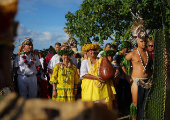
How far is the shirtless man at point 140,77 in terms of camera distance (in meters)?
4.65

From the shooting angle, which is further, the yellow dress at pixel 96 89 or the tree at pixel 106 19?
the tree at pixel 106 19

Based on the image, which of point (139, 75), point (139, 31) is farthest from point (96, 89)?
point (139, 31)

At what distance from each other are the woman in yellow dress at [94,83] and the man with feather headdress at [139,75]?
0.53 meters

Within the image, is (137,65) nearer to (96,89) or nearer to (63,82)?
(96,89)

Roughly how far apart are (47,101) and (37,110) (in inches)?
2.5

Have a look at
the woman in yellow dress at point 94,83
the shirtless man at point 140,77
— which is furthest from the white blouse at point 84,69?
the shirtless man at point 140,77

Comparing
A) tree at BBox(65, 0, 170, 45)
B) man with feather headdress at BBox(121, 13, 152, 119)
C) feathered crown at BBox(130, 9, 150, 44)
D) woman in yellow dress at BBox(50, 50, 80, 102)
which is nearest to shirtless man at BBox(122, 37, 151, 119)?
man with feather headdress at BBox(121, 13, 152, 119)

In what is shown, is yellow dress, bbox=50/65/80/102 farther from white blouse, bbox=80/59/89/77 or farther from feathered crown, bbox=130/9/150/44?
feathered crown, bbox=130/9/150/44

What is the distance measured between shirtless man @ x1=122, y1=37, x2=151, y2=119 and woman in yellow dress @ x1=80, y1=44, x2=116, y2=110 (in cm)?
A: 58

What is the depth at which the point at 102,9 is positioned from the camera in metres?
14.0

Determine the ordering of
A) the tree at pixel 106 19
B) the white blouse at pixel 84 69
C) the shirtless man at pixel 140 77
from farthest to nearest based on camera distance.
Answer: the tree at pixel 106 19 → the white blouse at pixel 84 69 → the shirtless man at pixel 140 77

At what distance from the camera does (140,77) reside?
4.68 metres

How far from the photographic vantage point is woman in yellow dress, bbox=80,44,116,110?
4684 mm

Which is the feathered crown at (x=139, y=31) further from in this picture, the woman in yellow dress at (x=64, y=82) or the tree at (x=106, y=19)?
the tree at (x=106, y=19)
